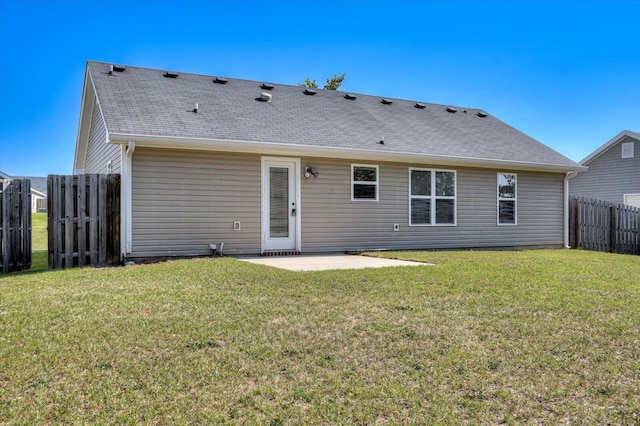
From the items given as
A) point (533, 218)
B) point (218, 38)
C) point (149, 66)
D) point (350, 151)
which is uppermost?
point (218, 38)

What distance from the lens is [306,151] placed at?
10195 mm

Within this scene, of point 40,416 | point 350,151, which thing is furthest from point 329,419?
point 350,151

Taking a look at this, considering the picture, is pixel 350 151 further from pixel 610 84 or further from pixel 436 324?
pixel 610 84

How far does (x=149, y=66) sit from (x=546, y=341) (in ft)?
42.8

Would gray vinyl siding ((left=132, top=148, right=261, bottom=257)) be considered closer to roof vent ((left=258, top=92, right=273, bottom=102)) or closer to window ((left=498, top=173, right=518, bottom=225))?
roof vent ((left=258, top=92, right=273, bottom=102))

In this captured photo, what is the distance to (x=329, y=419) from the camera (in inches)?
103

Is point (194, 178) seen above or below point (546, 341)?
above

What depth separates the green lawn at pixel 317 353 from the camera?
2.72m

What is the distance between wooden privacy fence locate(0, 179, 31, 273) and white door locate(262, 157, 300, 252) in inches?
181

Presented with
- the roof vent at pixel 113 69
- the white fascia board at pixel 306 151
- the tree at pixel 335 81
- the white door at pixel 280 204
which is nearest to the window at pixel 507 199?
the white fascia board at pixel 306 151

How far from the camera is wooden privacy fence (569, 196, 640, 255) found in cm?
1432

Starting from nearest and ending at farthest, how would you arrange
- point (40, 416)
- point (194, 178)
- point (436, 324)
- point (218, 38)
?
point (40, 416), point (436, 324), point (194, 178), point (218, 38)

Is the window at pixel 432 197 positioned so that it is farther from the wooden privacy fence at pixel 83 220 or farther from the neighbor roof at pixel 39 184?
the neighbor roof at pixel 39 184

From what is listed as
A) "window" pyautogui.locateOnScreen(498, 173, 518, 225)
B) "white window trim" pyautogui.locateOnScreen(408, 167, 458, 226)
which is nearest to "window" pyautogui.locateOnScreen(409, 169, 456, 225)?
"white window trim" pyautogui.locateOnScreen(408, 167, 458, 226)
